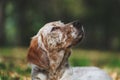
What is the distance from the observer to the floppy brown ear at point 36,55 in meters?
8.96

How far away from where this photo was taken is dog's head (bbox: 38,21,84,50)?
905 cm

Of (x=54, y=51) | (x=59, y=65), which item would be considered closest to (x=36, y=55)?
(x=54, y=51)

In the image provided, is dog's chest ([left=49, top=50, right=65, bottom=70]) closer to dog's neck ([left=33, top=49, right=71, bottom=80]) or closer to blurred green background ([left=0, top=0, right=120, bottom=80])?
dog's neck ([left=33, top=49, right=71, bottom=80])

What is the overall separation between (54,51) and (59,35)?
26 centimetres

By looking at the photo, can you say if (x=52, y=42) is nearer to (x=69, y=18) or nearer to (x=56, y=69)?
(x=56, y=69)

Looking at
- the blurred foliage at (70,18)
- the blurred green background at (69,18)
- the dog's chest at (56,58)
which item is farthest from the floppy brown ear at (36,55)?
the blurred foliage at (70,18)

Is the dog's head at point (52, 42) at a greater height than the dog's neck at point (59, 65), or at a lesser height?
greater

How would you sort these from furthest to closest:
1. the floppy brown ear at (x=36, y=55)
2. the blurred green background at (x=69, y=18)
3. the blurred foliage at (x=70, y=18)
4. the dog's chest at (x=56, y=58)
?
the blurred foliage at (x=70, y=18)
the blurred green background at (x=69, y=18)
the dog's chest at (x=56, y=58)
the floppy brown ear at (x=36, y=55)

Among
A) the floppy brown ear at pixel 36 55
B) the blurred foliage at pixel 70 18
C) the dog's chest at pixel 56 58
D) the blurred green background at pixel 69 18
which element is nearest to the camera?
A: the floppy brown ear at pixel 36 55

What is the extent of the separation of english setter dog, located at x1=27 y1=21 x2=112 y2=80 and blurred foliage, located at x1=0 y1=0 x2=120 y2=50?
26.7 meters

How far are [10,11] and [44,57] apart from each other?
29.2m

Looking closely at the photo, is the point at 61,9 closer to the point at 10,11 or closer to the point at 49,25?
the point at 10,11

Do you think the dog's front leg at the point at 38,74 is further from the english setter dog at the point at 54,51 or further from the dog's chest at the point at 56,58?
Answer: the dog's chest at the point at 56,58

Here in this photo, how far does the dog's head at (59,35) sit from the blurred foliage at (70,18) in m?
26.7
